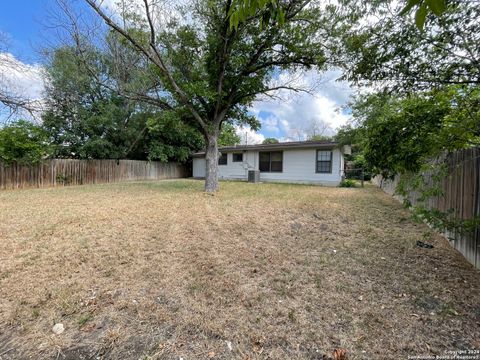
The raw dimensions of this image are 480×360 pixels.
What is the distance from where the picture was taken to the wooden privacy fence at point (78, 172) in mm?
11016

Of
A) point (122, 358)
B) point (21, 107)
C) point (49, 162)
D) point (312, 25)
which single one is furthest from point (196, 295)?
point (49, 162)

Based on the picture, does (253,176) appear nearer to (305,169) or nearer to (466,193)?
(305,169)

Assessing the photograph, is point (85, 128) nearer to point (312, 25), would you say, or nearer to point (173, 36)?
point (173, 36)

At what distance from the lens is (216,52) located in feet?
28.2

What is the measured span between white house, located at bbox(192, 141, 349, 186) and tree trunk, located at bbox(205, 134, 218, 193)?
614 centimetres

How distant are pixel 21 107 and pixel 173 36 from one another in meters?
5.59

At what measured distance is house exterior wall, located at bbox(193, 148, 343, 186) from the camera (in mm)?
13336

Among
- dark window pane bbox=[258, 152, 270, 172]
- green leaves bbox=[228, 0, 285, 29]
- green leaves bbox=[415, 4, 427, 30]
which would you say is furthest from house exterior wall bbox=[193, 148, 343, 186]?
green leaves bbox=[415, 4, 427, 30]

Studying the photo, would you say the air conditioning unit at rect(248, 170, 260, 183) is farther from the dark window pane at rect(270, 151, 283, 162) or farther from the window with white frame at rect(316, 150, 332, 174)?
the window with white frame at rect(316, 150, 332, 174)

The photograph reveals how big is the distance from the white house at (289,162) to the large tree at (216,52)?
493 centimetres

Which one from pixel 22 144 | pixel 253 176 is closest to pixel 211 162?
pixel 253 176

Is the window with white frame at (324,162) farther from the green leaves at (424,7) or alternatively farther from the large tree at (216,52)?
the green leaves at (424,7)

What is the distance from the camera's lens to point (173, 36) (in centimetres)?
905

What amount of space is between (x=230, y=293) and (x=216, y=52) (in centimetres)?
847
